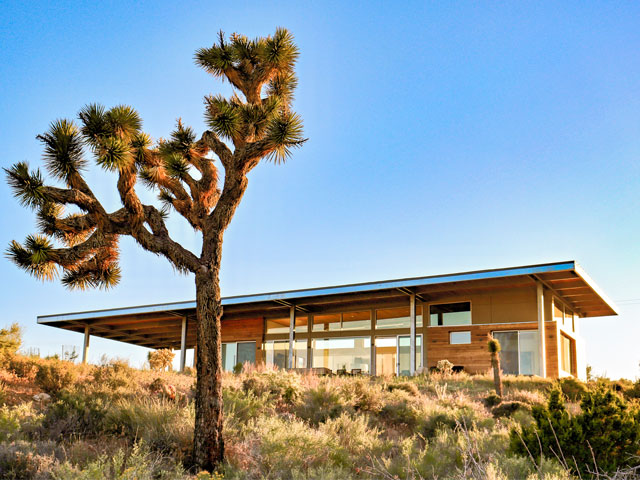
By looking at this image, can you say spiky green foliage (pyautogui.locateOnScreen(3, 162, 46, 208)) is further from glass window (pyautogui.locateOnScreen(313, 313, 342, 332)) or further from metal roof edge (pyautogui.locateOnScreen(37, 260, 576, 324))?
glass window (pyautogui.locateOnScreen(313, 313, 342, 332))

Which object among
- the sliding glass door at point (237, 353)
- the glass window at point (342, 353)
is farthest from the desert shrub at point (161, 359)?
the glass window at point (342, 353)

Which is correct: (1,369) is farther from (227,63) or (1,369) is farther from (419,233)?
(419,233)

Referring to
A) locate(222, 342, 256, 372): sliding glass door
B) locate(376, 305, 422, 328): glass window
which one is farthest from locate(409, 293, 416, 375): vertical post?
locate(222, 342, 256, 372): sliding glass door

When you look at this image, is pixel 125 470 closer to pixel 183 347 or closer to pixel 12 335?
pixel 12 335

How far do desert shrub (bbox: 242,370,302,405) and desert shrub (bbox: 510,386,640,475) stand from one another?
579 cm

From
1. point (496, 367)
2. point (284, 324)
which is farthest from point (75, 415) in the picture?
point (284, 324)

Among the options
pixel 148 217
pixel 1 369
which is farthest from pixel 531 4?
pixel 1 369

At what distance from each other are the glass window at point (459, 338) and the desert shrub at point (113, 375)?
45.0 feet

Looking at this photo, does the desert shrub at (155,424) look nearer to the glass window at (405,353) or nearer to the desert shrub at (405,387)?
the desert shrub at (405,387)

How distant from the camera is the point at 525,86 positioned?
1812 centimetres

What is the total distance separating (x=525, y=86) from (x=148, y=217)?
12.7m

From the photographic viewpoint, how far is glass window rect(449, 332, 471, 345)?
24078 millimetres

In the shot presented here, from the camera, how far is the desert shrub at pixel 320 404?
12438mm

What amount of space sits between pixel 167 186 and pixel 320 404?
5887mm
